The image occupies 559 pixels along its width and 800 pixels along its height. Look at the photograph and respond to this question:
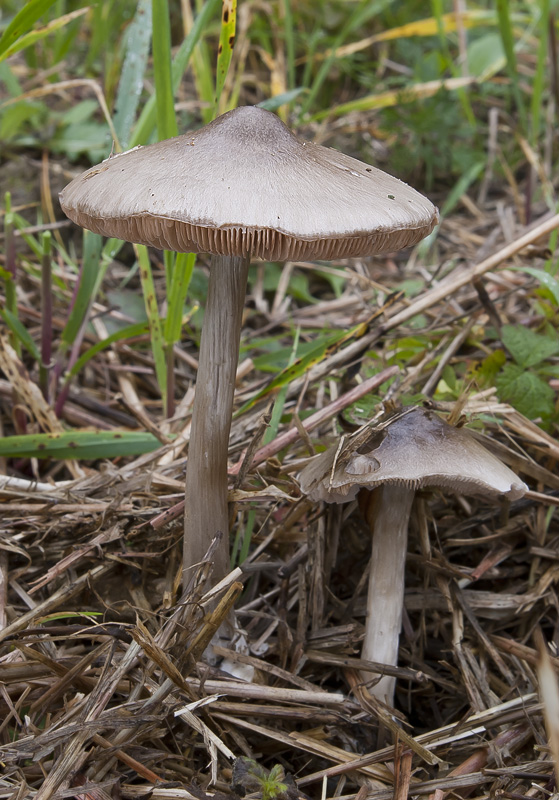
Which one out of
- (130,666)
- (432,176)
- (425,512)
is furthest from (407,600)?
(432,176)

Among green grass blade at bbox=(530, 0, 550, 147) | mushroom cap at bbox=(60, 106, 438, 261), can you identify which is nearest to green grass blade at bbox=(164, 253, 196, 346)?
mushroom cap at bbox=(60, 106, 438, 261)

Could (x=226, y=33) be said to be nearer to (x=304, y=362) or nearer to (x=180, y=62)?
(x=180, y=62)

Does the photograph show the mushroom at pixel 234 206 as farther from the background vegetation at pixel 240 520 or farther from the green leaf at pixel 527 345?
the green leaf at pixel 527 345

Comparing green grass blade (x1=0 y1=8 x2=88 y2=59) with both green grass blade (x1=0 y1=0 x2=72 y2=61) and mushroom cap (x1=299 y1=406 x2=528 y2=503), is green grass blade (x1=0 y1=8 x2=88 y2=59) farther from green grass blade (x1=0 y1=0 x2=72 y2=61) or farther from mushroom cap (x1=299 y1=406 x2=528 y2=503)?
mushroom cap (x1=299 y1=406 x2=528 y2=503)

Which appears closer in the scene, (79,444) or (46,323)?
(79,444)

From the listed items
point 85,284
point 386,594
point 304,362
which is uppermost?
point 85,284

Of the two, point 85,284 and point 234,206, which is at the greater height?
point 234,206

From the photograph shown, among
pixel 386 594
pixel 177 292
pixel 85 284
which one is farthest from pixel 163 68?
pixel 386 594
